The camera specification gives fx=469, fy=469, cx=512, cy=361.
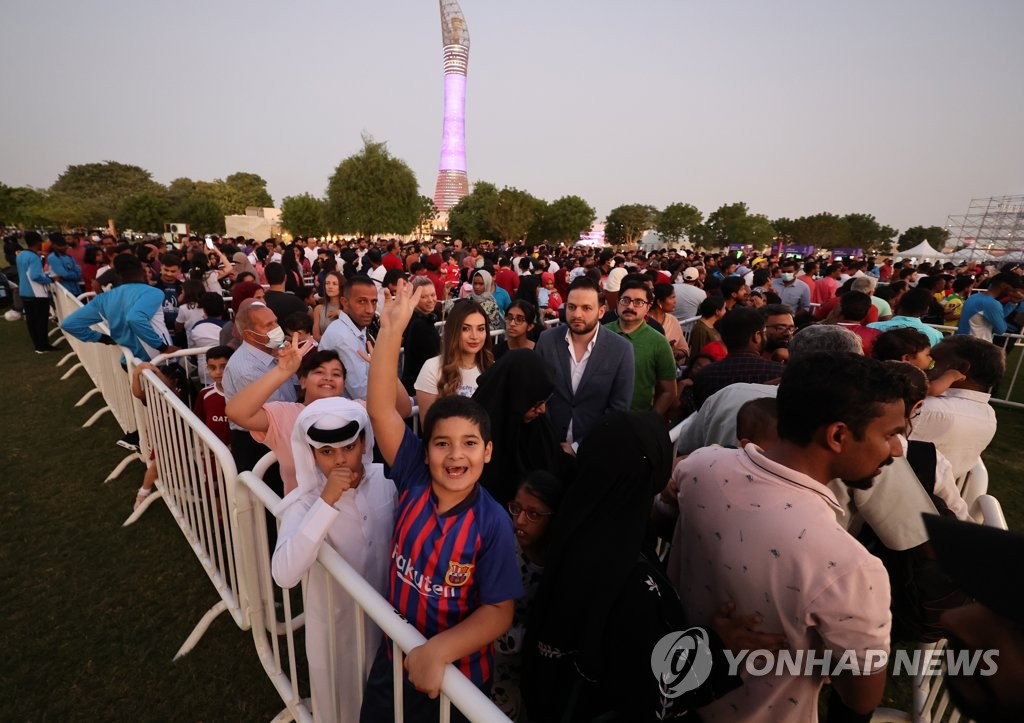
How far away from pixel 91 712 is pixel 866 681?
3645 mm

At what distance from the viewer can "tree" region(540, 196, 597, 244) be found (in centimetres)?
6931

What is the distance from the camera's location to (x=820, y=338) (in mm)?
2828

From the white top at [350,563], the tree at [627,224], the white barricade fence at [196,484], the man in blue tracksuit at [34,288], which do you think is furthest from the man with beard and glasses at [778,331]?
the tree at [627,224]

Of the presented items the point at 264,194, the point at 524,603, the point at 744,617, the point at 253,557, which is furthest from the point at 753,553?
the point at 264,194

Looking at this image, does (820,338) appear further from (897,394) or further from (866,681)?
(866,681)

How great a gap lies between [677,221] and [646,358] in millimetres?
99319

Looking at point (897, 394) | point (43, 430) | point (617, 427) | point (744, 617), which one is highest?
point (897, 394)

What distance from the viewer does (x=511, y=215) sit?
60938 mm

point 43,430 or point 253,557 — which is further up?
point 253,557

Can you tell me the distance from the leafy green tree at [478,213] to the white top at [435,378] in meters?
61.3

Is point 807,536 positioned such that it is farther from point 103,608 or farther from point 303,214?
point 303,214

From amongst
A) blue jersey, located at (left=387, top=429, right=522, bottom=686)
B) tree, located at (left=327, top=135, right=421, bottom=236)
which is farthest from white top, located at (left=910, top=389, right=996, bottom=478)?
tree, located at (left=327, top=135, right=421, bottom=236)

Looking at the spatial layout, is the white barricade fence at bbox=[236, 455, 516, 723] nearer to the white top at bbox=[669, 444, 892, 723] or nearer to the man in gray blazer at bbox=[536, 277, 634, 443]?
the white top at bbox=[669, 444, 892, 723]

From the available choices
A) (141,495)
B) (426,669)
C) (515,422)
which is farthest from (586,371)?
(141,495)
